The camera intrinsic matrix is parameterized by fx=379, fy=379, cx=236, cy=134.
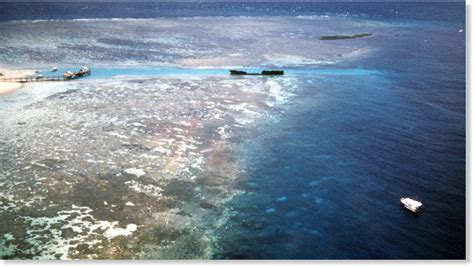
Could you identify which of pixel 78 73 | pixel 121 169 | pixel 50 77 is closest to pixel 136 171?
pixel 121 169

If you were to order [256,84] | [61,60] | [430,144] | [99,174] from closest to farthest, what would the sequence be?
[99,174]
[430,144]
[256,84]
[61,60]

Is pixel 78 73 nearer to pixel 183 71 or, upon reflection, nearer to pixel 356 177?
pixel 183 71

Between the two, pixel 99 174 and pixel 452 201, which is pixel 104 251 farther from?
pixel 452 201

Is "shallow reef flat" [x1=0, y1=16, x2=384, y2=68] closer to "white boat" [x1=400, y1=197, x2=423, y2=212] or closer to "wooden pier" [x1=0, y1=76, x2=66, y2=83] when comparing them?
"wooden pier" [x1=0, y1=76, x2=66, y2=83]

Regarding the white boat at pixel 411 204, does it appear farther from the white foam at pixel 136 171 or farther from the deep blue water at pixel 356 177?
the white foam at pixel 136 171

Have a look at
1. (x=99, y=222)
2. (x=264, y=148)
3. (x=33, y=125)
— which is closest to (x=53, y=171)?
(x=99, y=222)

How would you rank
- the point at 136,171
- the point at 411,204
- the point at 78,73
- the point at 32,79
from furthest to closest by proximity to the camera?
the point at 78,73
the point at 32,79
the point at 136,171
the point at 411,204
